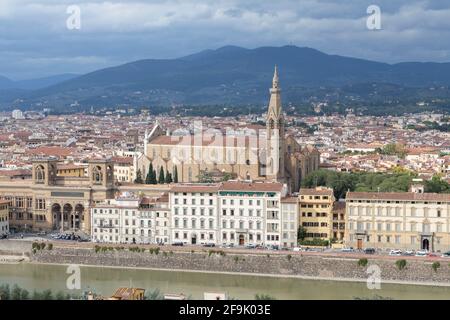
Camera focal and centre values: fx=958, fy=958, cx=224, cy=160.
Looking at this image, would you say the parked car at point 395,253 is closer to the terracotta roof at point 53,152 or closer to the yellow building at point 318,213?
the yellow building at point 318,213

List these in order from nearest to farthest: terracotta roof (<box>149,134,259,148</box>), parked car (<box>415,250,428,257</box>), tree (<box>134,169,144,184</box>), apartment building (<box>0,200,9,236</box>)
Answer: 1. parked car (<box>415,250,428,257</box>)
2. apartment building (<box>0,200,9,236</box>)
3. tree (<box>134,169,144,184</box>)
4. terracotta roof (<box>149,134,259,148</box>)

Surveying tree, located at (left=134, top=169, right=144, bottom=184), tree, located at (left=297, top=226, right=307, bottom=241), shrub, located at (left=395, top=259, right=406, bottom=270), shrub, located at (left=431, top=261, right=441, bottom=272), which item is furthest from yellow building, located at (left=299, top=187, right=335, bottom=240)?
tree, located at (left=134, top=169, right=144, bottom=184)

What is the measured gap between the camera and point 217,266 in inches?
829

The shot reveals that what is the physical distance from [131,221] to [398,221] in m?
6.44

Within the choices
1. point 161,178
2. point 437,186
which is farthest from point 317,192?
point 161,178

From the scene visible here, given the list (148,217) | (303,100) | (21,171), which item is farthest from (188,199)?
(303,100)

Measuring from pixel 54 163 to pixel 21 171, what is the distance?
12.3ft

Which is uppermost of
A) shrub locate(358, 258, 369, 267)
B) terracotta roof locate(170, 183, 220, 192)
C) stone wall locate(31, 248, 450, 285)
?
terracotta roof locate(170, 183, 220, 192)

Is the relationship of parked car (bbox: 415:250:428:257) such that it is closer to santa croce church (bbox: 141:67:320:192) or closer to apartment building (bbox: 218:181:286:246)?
apartment building (bbox: 218:181:286:246)

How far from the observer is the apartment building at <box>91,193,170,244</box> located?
23.1 metres

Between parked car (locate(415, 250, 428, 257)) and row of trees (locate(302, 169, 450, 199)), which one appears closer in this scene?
parked car (locate(415, 250, 428, 257))

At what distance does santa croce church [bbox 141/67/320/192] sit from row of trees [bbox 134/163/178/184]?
406mm

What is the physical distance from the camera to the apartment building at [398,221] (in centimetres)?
2141
